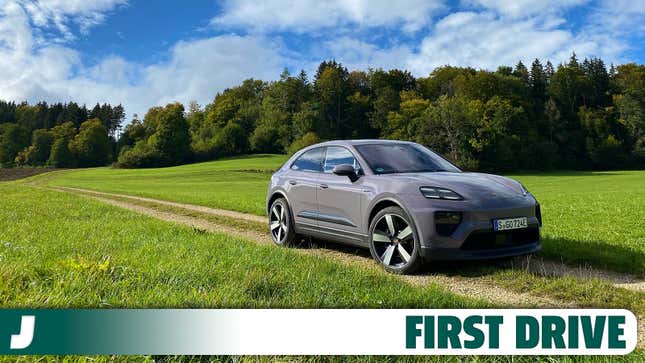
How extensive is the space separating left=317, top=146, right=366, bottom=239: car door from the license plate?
5.77ft

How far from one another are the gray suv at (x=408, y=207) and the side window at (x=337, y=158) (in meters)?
0.02

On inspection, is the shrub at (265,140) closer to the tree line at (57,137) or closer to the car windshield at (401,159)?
the tree line at (57,137)

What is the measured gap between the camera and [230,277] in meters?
4.68

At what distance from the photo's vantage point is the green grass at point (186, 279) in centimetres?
378

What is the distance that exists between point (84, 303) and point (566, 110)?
319 feet

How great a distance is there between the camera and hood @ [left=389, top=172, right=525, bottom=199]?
5.83 metres

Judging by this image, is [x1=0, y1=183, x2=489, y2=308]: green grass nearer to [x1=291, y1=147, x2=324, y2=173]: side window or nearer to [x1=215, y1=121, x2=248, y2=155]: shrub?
[x1=291, y1=147, x2=324, y2=173]: side window

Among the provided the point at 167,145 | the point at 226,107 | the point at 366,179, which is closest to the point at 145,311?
the point at 366,179

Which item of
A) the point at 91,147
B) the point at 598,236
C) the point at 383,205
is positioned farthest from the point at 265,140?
the point at 383,205

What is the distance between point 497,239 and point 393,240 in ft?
4.08

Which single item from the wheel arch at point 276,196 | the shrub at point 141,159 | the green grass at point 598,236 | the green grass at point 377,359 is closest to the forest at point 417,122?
the shrub at point 141,159

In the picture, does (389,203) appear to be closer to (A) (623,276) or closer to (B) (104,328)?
(A) (623,276)

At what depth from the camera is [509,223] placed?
19.0 feet

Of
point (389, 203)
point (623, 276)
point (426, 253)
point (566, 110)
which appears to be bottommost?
point (623, 276)
